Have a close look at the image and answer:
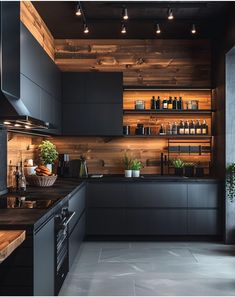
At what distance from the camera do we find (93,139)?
5.78 metres

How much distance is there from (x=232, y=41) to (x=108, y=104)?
1.85m

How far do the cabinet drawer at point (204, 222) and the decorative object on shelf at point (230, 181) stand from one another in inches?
12.3

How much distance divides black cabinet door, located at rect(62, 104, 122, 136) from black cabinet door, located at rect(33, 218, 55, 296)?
9.37ft

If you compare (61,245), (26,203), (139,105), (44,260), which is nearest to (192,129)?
(139,105)

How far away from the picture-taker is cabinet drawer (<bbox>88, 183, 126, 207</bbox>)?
506 centimetres

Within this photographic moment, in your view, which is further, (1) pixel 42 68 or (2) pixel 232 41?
(2) pixel 232 41

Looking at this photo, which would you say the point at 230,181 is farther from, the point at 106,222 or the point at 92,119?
the point at 92,119

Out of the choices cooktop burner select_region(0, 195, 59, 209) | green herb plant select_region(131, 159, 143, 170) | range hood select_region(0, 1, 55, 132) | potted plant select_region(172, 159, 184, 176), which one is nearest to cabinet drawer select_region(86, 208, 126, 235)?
green herb plant select_region(131, 159, 143, 170)

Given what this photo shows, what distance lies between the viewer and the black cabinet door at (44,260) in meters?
2.14

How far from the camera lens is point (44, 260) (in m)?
2.37

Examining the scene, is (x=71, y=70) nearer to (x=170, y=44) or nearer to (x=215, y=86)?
(x=170, y=44)

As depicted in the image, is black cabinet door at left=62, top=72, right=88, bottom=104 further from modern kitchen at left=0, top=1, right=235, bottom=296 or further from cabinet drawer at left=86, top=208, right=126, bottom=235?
cabinet drawer at left=86, top=208, right=126, bottom=235

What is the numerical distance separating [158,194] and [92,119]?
141 centimetres

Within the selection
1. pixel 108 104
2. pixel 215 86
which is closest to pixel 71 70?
pixel 108 104
